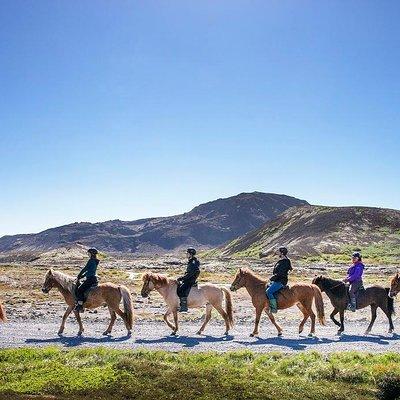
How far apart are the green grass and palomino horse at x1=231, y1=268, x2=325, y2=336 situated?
4.76 m

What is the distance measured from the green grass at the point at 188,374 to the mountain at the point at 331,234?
73.2 m

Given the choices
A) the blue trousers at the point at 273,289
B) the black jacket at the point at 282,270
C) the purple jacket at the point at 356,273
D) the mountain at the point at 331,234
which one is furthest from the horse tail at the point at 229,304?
the mountain at the point at 331,234

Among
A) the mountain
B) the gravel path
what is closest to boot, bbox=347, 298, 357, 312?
the gravel path

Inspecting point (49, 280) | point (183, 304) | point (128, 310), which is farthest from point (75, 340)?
point (183, 304)

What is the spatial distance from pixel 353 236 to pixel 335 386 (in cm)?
10886

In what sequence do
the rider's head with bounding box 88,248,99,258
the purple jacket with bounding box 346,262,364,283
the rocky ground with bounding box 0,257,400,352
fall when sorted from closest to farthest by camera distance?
1. the rocky ground with bounding box 0,257,400,352
2. the rider's head with bounding box 88,248,99,258
3. the purple jacket with bounding box 346,262,364,283

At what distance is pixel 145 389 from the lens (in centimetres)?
1210

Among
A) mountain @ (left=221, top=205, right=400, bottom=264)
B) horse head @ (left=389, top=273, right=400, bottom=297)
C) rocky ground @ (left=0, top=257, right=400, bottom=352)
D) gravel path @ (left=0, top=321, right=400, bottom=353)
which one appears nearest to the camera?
gravel path @ (left=0, top=321, right=400, bottom=353)

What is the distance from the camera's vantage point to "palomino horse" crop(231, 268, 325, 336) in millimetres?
19594

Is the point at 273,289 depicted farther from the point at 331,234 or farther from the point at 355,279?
the point at 331,234

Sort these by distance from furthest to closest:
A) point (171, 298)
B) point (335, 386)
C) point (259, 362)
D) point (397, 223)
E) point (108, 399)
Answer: point (397, 223) < point (171, 298) < point (259, 362) < point (335, 386) < point (108, 399)

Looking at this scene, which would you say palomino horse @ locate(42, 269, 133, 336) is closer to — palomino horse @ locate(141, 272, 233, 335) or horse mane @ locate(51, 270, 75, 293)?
horse mane @ locate(51, 270, 75, 293)

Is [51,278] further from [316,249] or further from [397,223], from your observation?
[397,223]

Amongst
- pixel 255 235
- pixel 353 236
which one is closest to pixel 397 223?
pixel 353 236
